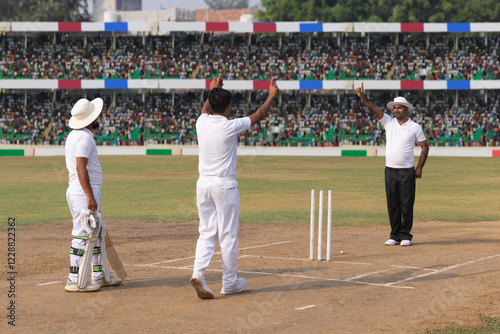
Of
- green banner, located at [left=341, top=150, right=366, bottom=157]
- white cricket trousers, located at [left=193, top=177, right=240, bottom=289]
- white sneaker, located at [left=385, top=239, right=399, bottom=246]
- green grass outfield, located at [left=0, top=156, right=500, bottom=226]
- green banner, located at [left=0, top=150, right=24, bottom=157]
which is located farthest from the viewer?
green banner, located at [left=341, top=150, right=366, bottom=157]

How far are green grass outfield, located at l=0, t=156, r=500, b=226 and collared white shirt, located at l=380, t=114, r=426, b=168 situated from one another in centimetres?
333

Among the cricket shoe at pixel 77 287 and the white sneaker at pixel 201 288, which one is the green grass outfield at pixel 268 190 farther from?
the white sneaker at pixel 201 288

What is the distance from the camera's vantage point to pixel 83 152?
27.2 ft

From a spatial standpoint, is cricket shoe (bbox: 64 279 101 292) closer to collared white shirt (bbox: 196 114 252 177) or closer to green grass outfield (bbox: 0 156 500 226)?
collared white shirt (bbox: 196 114 252 177)

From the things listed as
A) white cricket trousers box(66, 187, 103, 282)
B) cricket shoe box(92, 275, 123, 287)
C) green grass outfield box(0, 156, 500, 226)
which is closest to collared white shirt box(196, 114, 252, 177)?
white cricket trousers box(66, 187, 103, 282)

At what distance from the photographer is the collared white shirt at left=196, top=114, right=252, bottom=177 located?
802 centimetres

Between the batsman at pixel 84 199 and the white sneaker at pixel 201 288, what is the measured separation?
133cm

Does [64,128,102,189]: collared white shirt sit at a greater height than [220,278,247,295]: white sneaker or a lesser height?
greater

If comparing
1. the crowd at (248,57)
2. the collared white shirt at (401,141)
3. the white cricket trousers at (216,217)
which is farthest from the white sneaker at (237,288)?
the crowd at (248,57)

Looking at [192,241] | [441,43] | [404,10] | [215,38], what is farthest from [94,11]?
[192,241]

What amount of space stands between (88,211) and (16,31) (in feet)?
162

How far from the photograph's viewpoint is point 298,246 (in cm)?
1208

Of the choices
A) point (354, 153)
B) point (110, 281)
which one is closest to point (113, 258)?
point (110, 281)

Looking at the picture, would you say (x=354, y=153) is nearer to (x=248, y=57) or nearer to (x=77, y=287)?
(x=248, y=57)
